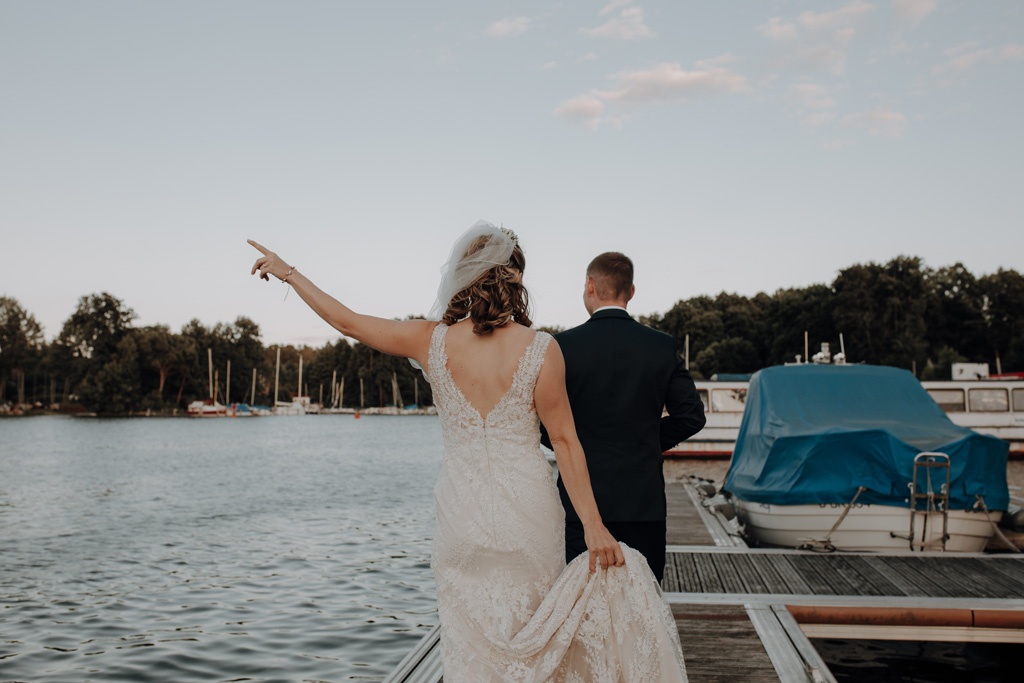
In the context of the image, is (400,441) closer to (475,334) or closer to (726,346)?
(726,346)

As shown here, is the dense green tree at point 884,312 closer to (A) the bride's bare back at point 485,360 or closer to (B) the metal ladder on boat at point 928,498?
(B) the metal ladder on boat at point 928,498

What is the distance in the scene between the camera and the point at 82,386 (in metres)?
108

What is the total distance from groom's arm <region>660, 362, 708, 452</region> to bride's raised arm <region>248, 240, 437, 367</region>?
1308 millimetres

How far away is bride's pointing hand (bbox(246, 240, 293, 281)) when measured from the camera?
368cm

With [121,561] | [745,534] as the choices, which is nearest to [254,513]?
[121,561]

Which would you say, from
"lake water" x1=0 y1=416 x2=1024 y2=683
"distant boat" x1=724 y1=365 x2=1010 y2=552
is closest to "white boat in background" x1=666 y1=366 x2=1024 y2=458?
"lake water" x1=0 y1=416 x2=1024 y2=683

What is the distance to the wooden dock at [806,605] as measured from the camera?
6262 mm

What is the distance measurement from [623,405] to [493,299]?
982 mm

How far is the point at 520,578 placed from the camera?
11.6 feet

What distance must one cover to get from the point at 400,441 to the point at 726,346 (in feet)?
114

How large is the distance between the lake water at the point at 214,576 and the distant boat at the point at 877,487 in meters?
4.88

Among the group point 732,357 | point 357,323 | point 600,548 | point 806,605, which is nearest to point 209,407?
point 732,357

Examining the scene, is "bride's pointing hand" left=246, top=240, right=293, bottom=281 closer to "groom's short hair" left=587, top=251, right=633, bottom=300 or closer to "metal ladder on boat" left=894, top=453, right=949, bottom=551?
"groom's short hair" left=587, top=251, right=633, bottom=300

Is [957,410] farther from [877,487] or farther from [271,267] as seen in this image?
[271,267]
